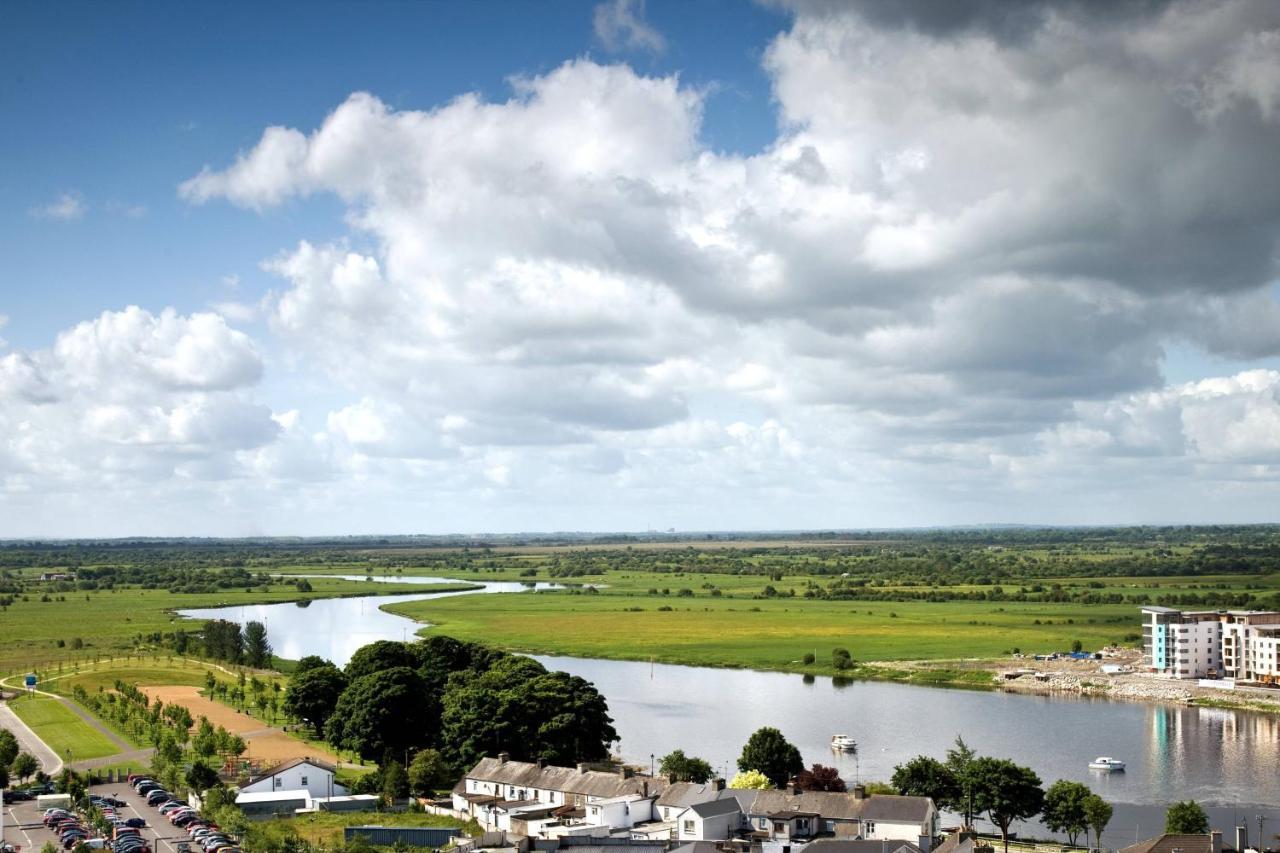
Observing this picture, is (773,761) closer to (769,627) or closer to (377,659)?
(377,659)

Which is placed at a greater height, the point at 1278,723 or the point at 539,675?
the point at 539,675

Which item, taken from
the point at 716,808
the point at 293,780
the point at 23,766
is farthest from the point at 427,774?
the point at 23,766

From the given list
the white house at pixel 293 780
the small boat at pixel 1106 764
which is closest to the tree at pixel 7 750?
the white house at pixel 293 780

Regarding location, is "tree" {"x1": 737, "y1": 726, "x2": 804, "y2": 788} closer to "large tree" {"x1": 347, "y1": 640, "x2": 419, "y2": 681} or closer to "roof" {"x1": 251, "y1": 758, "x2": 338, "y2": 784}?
"roof" {"x1": 251, "y1": 758, "x2": 338, "y2": 784}

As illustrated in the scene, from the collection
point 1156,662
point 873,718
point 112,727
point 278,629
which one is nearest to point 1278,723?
point 1156,662

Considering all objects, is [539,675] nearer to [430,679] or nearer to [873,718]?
[430,679]
